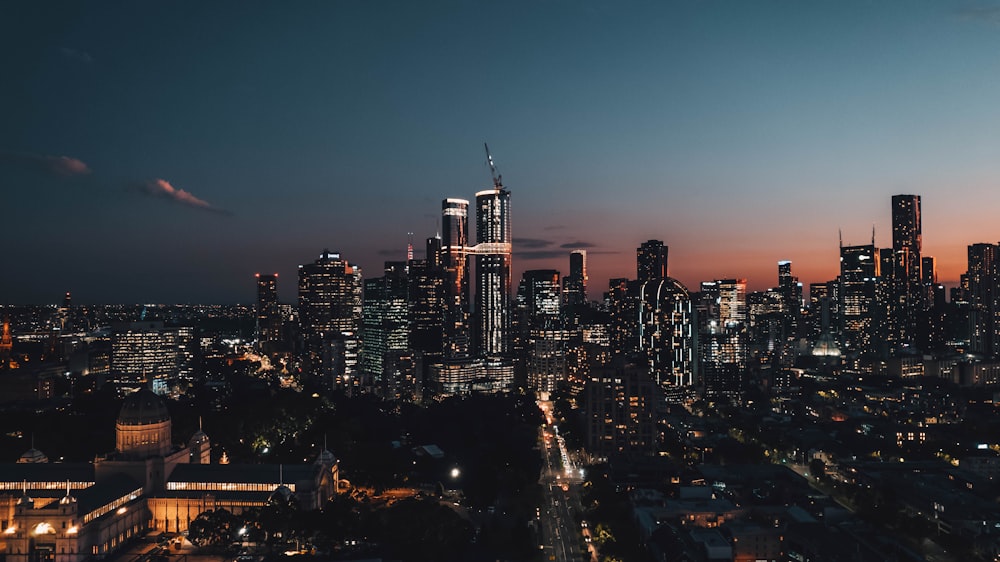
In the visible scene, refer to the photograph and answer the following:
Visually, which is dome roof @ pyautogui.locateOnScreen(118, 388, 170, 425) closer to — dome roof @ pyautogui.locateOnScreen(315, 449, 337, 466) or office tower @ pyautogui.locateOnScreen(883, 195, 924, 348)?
dome roof @ pyautogui.locateOnScreen(315, 449, 337, 466)

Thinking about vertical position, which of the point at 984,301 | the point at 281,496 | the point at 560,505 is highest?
the point at 984,301

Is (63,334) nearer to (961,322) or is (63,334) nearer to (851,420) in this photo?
(851,420)

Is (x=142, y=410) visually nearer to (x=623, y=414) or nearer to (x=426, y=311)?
(x=623, y=414)

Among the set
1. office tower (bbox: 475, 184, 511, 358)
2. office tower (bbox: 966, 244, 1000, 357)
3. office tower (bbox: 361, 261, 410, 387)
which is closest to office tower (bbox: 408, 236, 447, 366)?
office tower (bbox: 361, 261, 410, 387)

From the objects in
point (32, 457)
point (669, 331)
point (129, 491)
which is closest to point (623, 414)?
point (129, 491)

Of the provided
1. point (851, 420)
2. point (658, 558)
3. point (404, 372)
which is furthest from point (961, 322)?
point (658, 558)
